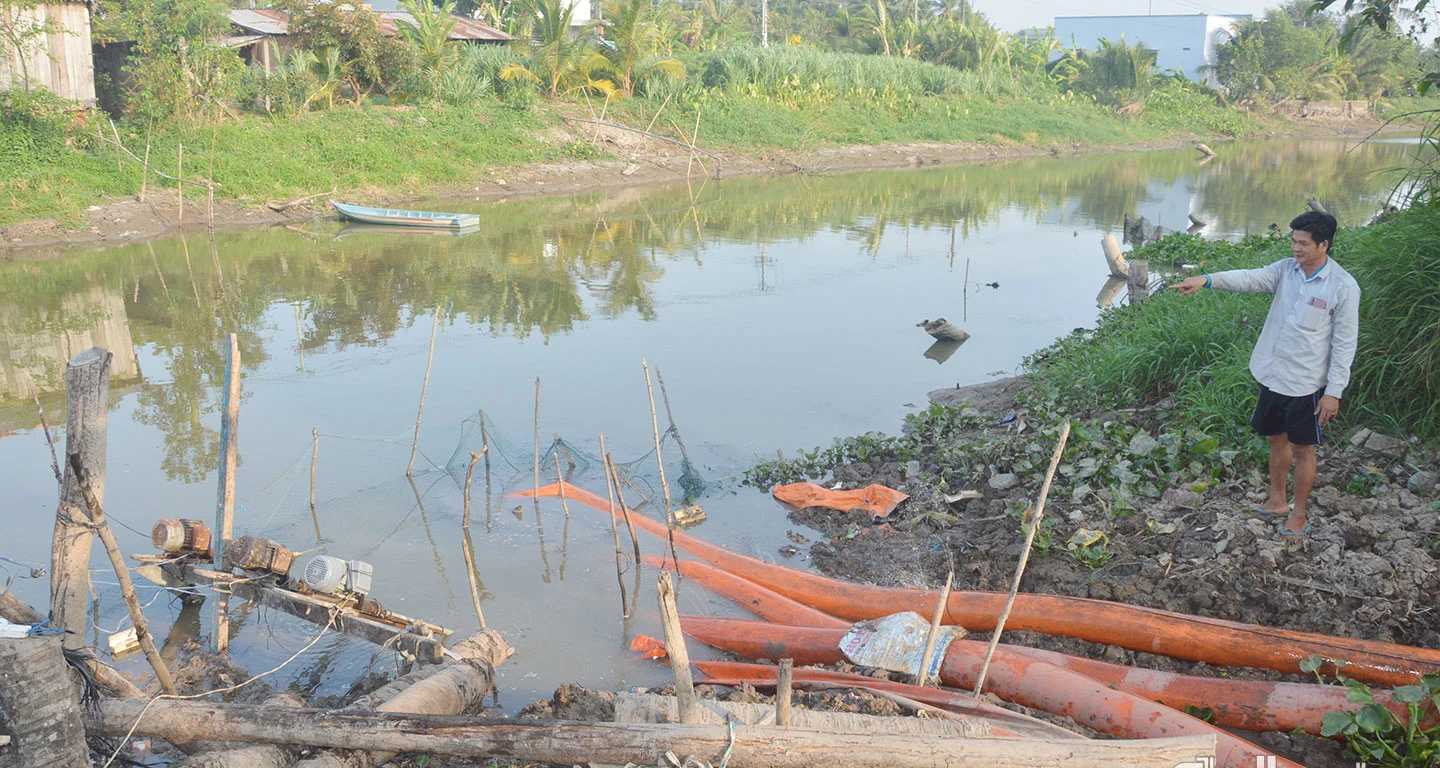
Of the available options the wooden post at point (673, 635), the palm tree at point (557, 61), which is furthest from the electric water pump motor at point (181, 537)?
the palm tree at point (557, 61)

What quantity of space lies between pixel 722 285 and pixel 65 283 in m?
9.33

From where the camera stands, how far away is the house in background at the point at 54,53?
1752cm

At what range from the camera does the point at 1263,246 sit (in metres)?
11.6

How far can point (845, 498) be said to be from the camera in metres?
6.68

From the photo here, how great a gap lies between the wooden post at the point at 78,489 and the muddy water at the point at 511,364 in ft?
4.44

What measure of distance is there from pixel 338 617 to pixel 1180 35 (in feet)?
191

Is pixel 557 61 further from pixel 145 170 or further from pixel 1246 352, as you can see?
pixel 1246 352

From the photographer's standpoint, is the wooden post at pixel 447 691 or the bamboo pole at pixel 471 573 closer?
the wooden post at pixel 447 691

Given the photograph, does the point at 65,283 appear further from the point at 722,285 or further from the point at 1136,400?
the point at 1136,400

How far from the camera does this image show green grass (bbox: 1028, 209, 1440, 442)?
18.7 feet

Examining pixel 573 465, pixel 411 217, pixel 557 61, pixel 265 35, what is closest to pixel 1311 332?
pixel 573 465

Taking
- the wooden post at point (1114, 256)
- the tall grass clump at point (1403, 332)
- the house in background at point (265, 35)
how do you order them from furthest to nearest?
1. the house in background at point (265, 35)
2. the wooden post at point (1114, 256)
3. the tall grass clump at point (1403, 332)

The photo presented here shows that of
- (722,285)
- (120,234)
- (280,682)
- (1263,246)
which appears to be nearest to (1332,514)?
(280,682)

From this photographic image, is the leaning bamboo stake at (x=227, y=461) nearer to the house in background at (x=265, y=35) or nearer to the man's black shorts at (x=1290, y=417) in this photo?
the man's black shorts at (x=1290, y=417)
